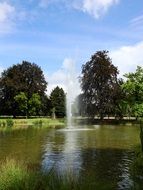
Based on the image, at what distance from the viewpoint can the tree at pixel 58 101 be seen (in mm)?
109250

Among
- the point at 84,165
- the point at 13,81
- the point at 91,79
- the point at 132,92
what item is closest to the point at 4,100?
the point at 13,81

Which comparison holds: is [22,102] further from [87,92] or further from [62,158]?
[62,158]

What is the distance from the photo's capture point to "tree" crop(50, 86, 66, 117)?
109 meters

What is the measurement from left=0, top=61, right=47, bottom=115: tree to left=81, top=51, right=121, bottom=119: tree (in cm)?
2084

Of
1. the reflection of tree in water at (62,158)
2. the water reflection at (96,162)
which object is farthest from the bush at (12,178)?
the reflection of tree in water at (62,158)

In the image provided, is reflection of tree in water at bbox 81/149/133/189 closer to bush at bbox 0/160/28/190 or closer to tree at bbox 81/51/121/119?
bush at bbox 0/160/28/190

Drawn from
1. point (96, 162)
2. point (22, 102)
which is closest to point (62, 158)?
point (96, 162)

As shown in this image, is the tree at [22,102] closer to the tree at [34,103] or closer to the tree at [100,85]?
the tree at [34,103]

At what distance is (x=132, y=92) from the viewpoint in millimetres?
69562

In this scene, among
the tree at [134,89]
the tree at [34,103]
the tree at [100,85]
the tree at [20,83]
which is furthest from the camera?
the tree at [20,83]

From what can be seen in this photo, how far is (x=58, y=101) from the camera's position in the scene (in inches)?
4377

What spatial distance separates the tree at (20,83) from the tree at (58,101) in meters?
9.82

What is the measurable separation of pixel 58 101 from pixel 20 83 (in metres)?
17.2

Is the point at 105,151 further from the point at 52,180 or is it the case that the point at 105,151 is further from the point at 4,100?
the point at 4,100
